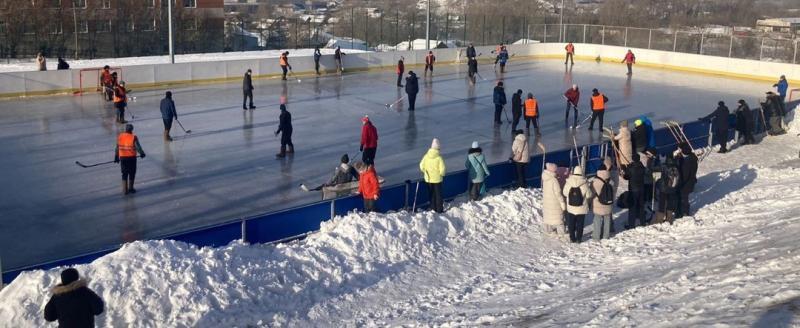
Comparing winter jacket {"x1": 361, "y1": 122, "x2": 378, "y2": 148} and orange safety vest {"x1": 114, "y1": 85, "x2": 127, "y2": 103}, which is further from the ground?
orange safety vest {"x1": 114, "y1": 85, "x2": 127, "y2": 103}

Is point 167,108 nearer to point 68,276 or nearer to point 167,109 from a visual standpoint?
point 167,109

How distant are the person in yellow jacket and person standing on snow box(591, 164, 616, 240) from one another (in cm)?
239

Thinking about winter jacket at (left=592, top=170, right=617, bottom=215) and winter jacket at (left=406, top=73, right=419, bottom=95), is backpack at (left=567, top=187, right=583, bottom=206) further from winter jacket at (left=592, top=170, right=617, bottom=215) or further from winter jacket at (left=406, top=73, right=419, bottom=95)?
winter jacket at (left=406, top=73, right=419, bottom=95)

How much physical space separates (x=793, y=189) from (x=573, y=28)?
1247 inches

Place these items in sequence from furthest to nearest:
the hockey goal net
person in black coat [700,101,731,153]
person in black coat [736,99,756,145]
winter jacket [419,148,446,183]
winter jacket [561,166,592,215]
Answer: the hockey goal net, person in black coat [736,99,756,145], person in black coat [700,101,731,153], winter jacket [419,148,446,183], winter jacket [561,166,592,215]

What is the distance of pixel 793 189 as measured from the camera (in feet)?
48.2

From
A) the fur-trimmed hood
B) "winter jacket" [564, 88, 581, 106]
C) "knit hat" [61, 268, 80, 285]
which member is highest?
"winter jacket" [564, 88, 581, 106]

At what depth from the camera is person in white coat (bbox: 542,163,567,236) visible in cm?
1238

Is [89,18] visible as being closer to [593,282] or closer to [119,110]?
[119,110]

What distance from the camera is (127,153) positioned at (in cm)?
1483

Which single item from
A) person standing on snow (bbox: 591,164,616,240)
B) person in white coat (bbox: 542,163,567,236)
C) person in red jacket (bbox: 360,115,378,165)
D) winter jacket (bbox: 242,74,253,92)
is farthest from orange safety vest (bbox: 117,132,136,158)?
winter jacket (bbox: 242,74,253,92)

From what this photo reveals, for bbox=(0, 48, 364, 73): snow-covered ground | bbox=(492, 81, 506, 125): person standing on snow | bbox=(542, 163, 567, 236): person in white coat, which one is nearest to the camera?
bbox=(542, 163, 567, 236): person in white coat

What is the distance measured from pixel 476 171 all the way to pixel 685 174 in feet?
11.1

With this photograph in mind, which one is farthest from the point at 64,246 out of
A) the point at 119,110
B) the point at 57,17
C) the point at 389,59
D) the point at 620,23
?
the point at 620,23
